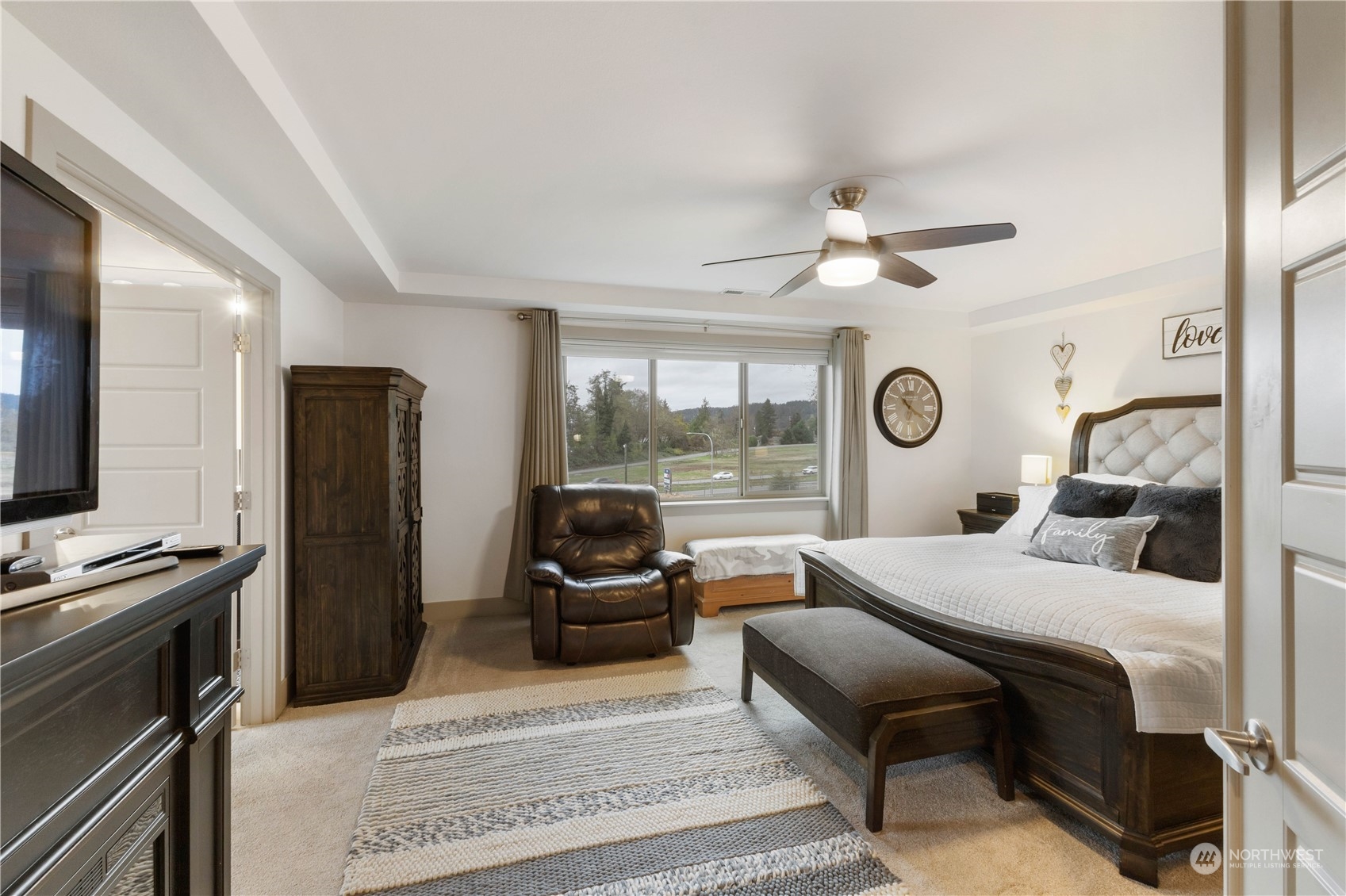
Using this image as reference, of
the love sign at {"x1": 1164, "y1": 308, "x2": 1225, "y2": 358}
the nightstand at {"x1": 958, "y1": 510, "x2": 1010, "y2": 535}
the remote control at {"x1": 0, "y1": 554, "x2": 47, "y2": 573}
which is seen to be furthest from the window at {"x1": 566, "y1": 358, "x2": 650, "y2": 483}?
the remote control at {"x1": 0, "y1": 554, "x2": 47, "y2": 573}

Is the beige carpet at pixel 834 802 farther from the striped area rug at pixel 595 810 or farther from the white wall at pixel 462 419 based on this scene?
the white wall at pixel 462 419

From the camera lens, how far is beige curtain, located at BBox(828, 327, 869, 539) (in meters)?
5.34

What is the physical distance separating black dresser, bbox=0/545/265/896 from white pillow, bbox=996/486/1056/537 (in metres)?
4.13

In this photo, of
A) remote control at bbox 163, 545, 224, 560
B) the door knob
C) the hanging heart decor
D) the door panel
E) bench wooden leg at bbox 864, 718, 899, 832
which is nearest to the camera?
the door panel

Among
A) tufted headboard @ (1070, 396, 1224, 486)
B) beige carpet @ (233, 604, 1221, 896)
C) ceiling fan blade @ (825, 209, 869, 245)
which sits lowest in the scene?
beige carpet @ (233, 604, 1221, 896)

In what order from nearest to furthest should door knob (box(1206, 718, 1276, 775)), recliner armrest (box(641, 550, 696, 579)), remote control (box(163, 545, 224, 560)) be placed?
door knob (box(1206, 718, 1276, 775))
remote control (box(163, 545, 224, 560))
recliner armrest (box(641, 550, 696, 579))

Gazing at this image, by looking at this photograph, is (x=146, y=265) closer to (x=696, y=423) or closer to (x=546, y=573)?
(x=546, y=573)

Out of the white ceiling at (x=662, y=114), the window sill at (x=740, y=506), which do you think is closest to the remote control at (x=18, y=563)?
the white ceiling at (x=662, y=114)

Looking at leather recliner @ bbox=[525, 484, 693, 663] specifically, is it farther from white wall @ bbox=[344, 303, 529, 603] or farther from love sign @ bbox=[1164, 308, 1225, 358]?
love sign @ bbox=[1164, 308, 1225, 358]

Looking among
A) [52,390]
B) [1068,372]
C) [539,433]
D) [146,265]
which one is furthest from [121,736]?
[1068,372]

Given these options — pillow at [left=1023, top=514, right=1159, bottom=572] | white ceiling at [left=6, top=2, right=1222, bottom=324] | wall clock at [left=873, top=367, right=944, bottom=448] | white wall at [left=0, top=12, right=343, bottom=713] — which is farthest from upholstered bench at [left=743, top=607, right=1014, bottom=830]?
wall clock at [left=873, top=367, right=944, bottom=448]

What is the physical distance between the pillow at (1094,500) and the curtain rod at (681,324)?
2305 millimetres

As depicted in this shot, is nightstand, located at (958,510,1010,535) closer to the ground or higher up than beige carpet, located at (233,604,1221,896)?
higher up

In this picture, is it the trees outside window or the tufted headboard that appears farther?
the trees outside window
